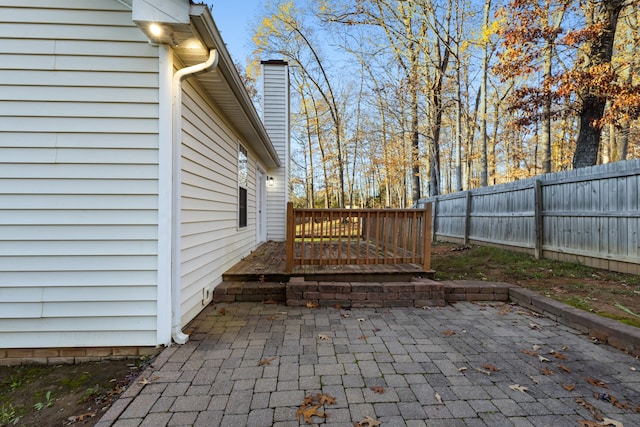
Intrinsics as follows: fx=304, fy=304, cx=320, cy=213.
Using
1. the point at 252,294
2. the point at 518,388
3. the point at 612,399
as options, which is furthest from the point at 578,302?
the point at 252,294

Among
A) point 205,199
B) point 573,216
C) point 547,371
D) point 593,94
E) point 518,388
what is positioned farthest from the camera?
point 593,94

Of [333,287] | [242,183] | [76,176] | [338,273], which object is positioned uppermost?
[242,183]

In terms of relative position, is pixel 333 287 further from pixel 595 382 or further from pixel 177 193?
pixel 595 382

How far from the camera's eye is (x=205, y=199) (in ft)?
12.3

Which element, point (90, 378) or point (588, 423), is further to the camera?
point (90, 378)

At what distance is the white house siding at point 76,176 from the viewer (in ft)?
8.43

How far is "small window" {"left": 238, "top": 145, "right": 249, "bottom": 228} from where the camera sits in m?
5.72

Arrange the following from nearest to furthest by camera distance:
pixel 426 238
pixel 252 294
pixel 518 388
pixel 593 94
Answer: pixel 518 388, pixel 252 294, pixel 426 238, pixel 593 94

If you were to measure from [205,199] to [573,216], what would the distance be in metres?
6.19

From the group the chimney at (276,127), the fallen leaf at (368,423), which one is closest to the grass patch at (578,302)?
the fallen leaf at (368,423)

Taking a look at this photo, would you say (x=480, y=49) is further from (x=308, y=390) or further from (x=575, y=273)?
(x=308, y=390)

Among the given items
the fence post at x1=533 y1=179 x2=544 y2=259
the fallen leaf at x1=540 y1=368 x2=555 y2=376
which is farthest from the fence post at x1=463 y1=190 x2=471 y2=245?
the fallen leaf at x1=540 y1=368 x2=555 y2=376

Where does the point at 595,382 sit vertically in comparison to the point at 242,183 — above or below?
below

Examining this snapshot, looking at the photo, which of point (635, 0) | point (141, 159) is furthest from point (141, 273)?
point (635, 0)
